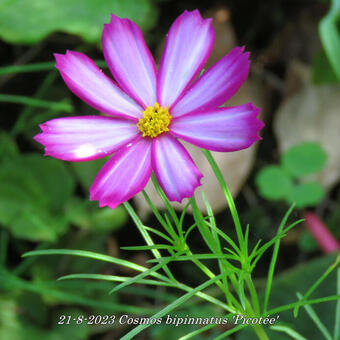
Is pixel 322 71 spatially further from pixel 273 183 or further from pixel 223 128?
pixel 223 128

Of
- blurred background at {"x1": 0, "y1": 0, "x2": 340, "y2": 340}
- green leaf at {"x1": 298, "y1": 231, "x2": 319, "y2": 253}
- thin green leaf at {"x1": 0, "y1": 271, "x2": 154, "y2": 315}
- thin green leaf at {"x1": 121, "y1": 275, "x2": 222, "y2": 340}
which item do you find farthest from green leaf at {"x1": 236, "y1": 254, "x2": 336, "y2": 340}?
thin green leaf at {"x1": 121, "y1": 275, "x2": 222, "y2": 340}

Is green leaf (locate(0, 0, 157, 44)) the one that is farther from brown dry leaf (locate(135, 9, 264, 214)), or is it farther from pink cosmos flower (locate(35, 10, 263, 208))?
pink cosmos flower (locate(35, 10, 263, 208))

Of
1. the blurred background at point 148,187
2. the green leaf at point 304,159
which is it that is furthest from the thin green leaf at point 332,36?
the green leaf at point 304,159

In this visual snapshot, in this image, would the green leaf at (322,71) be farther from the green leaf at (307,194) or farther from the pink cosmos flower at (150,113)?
the pink cosmos flower at (150,113)

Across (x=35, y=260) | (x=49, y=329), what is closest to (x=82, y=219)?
(x=35, y=260)

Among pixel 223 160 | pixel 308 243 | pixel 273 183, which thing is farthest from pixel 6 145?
pixel 308 243

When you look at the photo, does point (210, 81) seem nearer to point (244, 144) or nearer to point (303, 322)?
point (244, 144)
